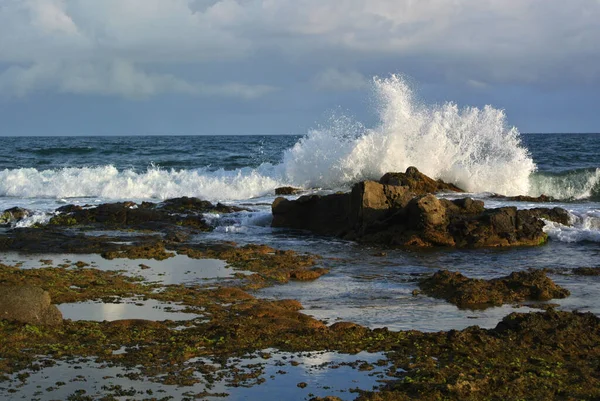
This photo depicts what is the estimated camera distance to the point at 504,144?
2636cm

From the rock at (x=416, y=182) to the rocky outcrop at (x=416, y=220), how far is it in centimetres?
299

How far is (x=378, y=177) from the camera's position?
25.3 meters

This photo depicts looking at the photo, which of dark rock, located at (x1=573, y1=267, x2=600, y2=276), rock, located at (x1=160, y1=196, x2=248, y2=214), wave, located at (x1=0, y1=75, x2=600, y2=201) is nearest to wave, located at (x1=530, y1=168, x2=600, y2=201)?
wave, located at (x1=0, y1=75, x2=600, y2=201)

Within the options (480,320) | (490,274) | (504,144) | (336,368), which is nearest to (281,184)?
(504,144)

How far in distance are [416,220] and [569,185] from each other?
14054mm

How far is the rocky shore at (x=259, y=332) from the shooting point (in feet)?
20.5

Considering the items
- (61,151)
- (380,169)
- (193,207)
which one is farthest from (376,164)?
(61,151)

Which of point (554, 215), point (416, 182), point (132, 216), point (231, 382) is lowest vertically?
point (231, 382)

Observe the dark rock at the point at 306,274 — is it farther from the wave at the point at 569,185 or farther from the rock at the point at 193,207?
the wave at the point at 569,185

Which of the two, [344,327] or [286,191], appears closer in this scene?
[344,327]

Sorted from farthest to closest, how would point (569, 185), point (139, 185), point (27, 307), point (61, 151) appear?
point (61, 151) → point (569, 185) → point (139, 185) → point (27, 307)

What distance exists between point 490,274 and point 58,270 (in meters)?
6.58

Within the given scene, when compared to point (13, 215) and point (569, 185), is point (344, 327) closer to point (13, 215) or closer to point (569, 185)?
point (13, 215)

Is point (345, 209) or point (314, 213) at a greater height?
point (345, 209)
